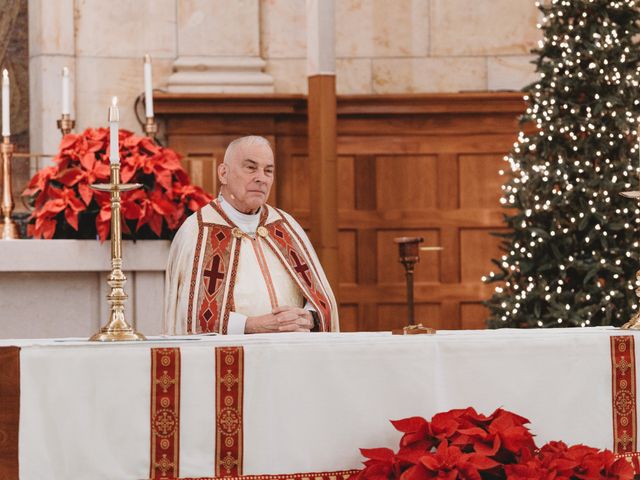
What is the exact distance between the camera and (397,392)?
12.2ft

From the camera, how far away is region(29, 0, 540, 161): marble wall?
8.95 metres

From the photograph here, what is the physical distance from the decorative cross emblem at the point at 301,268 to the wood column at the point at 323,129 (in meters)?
2.99

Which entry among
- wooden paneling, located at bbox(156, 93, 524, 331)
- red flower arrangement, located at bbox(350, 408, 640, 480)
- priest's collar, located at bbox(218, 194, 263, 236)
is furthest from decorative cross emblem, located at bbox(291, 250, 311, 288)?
wooden paneling, located at bbox(156, 93, 524, 331)

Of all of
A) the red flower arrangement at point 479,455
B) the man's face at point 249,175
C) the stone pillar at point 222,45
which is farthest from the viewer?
the stone pillar at point 222,45

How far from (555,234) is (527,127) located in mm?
1860

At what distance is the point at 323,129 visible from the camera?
8336mm

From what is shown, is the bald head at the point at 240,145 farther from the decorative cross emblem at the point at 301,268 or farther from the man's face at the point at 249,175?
the decorative cross emblem at the point at 301,268

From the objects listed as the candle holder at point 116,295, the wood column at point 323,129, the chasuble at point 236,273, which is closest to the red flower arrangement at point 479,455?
the candle holder at point 116,295

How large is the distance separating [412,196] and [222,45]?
A: 1.71 metres

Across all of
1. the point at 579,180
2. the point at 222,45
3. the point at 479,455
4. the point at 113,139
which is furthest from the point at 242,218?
the point at 222,45

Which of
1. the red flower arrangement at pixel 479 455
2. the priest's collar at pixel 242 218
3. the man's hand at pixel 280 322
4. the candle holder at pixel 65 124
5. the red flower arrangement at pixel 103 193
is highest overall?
the candle holder at pixel 65 124

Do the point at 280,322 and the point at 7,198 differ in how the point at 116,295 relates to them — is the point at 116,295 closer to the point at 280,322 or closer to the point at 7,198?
the point at 280,322

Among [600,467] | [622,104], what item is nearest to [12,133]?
[622,104]

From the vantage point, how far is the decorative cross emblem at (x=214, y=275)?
500 cm
